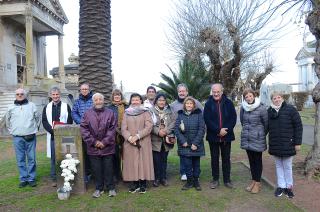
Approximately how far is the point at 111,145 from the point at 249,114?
8.11 feet

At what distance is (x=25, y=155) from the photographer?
740 cm

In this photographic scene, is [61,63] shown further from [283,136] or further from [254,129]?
[283,136]

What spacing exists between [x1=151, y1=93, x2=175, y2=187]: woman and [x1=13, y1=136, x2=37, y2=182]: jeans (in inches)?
94.4

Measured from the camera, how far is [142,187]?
667cm

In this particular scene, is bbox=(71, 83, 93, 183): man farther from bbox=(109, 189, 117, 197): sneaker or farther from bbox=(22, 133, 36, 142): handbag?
bbox=(22, 133, 36, 142): handbag

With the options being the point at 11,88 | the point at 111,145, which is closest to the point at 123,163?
the point at 111,145

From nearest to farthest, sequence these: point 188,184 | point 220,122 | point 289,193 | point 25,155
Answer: point 289,193
point 220,122
point 188,184
point 25,155

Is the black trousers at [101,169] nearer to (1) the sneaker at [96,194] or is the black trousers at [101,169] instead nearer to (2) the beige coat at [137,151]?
(1) the sneaker at [96,194]

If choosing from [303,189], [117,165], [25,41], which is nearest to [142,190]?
[117,165]

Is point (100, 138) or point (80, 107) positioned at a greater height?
point (80, 107)

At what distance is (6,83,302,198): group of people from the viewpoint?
6316 mm

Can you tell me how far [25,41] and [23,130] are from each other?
26359mm

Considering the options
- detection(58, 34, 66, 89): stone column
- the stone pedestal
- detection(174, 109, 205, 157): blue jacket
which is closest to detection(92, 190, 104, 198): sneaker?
the stone pedestal

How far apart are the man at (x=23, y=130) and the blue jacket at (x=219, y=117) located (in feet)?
11.1
